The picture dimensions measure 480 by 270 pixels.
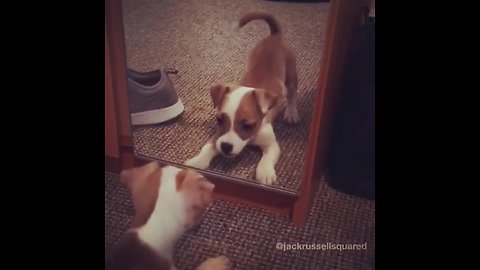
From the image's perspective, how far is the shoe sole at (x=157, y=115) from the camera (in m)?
0.78

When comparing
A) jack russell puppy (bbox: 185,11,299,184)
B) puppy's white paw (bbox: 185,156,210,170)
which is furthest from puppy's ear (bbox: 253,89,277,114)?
puppy's white paw (bbox: 185,156,210,170)

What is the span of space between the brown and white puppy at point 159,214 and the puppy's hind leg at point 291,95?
0.15 metres

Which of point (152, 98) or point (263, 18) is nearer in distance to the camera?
point (263, 18)

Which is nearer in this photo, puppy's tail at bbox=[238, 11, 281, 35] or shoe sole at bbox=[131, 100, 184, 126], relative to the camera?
puppy's tail at bbox=[238, 11, 281, 35]

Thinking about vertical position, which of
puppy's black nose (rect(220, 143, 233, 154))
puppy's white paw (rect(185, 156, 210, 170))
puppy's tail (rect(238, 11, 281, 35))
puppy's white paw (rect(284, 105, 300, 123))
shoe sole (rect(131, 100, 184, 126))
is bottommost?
puppy's white paw (rect(185, 156, 210, 170))

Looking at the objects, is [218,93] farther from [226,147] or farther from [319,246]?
[319,246]

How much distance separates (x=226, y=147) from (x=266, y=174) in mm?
73

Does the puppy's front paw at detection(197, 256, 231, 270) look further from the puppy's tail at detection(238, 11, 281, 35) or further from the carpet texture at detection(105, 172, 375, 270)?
the puppy's tail at detection(238, 11, 281, 35)

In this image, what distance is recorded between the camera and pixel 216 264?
2.35 feet

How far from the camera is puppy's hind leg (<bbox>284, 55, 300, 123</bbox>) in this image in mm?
694

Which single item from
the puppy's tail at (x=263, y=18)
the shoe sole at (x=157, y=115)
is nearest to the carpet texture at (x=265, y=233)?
the shoe sole at (x=157, y=115)

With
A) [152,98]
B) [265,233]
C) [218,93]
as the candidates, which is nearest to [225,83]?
[218,93]

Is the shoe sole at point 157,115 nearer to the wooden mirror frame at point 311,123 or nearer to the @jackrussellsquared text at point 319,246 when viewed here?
the wooden mirror frame at point 311,123
